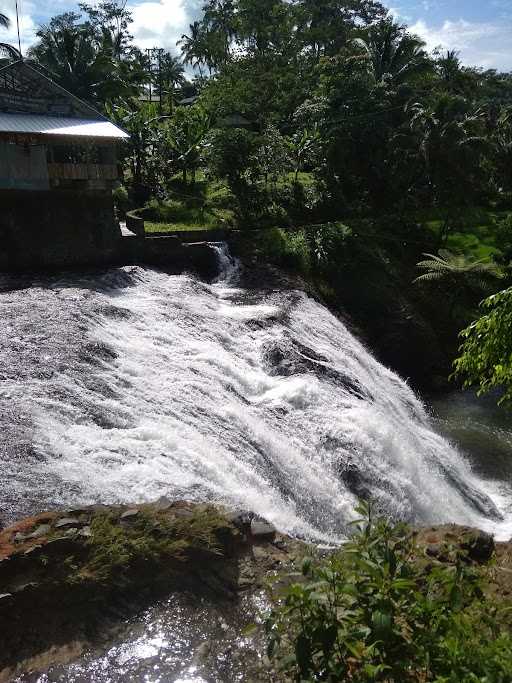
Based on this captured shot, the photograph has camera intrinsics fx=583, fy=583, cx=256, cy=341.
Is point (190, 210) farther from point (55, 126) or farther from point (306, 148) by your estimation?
point (55, 126)

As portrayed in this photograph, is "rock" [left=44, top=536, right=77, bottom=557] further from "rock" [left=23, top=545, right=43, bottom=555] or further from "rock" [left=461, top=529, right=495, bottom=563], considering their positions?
"rock" [left=461, top=529, right=495, bottom=563]

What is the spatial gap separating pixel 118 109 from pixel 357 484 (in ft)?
73.7

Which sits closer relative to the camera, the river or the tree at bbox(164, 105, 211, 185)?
the river

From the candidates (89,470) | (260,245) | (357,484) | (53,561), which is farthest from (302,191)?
(53,561)

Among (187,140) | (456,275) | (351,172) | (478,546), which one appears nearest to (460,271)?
(456,275)

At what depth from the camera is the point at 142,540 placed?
5629 mm

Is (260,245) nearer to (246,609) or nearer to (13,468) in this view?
(13,468)

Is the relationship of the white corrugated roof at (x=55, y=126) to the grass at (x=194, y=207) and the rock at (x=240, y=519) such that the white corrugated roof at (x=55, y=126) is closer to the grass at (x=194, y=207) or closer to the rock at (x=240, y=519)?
the grass at (x=194, y=207)

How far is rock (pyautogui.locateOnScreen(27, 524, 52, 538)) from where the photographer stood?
5395mm

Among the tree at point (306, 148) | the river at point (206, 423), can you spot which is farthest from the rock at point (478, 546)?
the tree at point (306, 148)

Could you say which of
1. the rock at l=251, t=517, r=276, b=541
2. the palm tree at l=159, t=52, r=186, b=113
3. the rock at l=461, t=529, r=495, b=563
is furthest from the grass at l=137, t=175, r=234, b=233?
the palm tree at l=159, t=52, r=186, b=113

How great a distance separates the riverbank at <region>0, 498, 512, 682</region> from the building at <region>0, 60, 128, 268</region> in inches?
447

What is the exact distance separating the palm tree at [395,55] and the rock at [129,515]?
27.1 meters

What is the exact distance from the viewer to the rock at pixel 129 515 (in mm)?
5828
